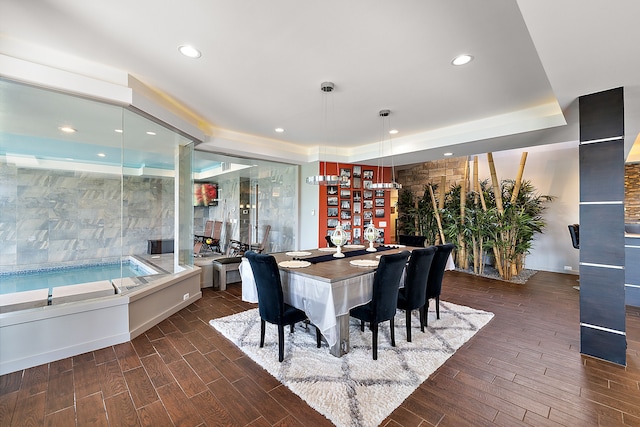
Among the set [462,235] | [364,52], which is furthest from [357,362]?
[462,235]

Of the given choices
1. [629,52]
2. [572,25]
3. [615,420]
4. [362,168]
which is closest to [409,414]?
[615,420]

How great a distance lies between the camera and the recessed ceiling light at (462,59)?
2410mm

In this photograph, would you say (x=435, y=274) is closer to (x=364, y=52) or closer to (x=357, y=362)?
(x=357, y=362)

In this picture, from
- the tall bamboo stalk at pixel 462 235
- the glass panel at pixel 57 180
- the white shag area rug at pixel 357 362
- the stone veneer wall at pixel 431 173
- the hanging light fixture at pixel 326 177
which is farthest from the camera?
the stone veneer wall at pixel 431 173

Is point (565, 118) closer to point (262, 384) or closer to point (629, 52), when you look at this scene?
point (629, 52)

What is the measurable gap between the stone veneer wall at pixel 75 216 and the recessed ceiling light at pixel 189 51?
1.88 m

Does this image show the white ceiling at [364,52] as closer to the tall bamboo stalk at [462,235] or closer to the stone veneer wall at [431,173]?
the tall bamboo stalk at [462,235]

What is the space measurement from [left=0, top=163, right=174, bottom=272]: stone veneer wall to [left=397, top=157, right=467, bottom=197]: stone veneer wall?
653 centimetres

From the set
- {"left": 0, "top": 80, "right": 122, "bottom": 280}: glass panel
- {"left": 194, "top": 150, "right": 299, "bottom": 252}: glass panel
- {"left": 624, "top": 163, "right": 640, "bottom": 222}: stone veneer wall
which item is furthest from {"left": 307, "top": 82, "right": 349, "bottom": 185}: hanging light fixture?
{"left": 624, "top": 163, "right": 640, "bottom": 222}: stone veneer wall

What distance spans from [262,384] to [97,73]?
327 cm

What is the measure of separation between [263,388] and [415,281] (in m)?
1.72

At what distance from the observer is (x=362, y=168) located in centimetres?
633

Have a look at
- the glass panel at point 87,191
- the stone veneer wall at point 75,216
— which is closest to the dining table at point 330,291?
the glass panel at point 87,191

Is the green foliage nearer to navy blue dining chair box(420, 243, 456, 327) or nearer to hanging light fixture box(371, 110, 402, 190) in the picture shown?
hanging light fixture box(371, 110, 402, 190)
